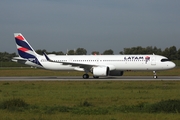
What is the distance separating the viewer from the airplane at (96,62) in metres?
43.0

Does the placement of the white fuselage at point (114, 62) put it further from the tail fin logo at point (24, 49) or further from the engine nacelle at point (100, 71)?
the engine nacelle at point (100, 71)

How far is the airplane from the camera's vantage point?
43000mm

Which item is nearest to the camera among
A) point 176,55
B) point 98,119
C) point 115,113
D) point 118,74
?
point 98,119

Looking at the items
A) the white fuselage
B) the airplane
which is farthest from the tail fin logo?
the white fuselage

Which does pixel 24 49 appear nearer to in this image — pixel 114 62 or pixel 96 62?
pixel 96 62

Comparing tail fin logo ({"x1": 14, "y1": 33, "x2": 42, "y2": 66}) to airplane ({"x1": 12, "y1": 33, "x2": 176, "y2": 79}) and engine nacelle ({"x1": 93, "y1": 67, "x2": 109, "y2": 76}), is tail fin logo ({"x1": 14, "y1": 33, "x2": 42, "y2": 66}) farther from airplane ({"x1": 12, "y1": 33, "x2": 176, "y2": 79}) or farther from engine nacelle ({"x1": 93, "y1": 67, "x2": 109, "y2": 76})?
engine nacelle ({"x1": 93, "y1": 67, "x2": 109, "y2": 76})

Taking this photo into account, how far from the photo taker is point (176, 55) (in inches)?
4515

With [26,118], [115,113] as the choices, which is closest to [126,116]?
[115,113]

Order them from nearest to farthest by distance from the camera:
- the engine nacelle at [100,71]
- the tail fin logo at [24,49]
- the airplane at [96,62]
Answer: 1. the engine nacelle at [100,71]
2. the airplane at [96,62]
3. the tail fin logo at [24,49]

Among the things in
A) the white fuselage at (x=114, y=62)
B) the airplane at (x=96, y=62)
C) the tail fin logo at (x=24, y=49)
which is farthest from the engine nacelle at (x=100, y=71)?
the tail fin logo at (x=24, y=49)

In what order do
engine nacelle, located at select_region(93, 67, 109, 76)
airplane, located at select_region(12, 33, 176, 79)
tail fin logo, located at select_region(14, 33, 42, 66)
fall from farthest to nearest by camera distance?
tail fin logo, located at select_region(14, 33, 42, 66) → airplane, located at select_region(12, 33, 176, 79) → engine nacelle, located at select_region(93, 67, 109, 76)

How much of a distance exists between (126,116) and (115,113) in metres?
0.95

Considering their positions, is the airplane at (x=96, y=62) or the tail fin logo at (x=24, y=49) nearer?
the airplane at (x=96, y=62)

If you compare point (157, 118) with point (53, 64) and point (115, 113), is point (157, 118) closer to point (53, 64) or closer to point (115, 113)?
point (115, 113)
